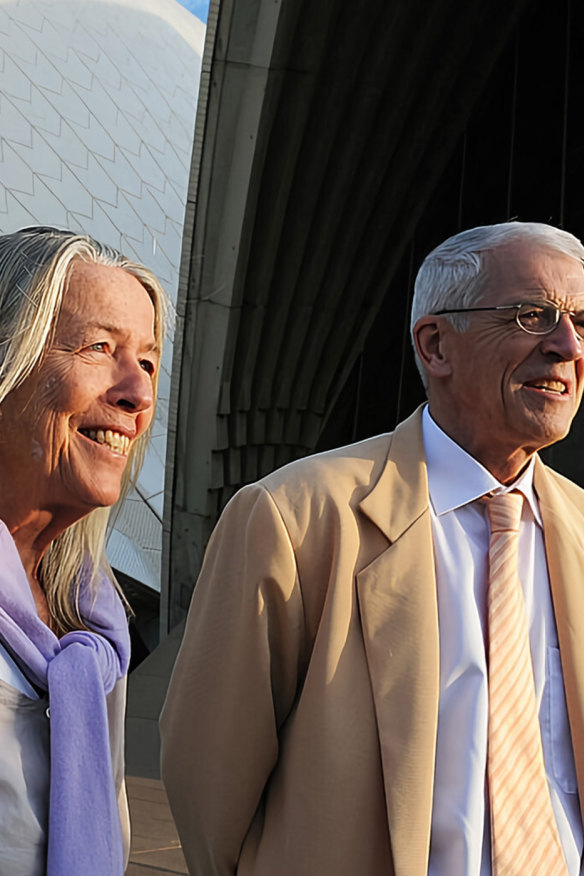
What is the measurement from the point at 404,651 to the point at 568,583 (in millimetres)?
378

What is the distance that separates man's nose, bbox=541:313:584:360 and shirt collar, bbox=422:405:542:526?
0.26 meters

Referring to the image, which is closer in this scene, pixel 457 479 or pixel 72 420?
pixel 72 420

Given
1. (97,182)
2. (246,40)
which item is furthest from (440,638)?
(97,182)

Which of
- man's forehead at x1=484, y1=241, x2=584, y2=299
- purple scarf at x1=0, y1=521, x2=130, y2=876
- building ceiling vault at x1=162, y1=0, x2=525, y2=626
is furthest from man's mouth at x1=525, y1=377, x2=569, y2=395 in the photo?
building ceiling vault at x1=162, y1=0, x2=525, y2=626

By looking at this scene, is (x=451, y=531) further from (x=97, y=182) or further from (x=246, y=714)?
(x=97, y=182)

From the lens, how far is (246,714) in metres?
1.97

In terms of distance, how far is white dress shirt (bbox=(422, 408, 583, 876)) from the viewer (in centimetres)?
184

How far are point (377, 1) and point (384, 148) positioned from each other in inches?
70.3

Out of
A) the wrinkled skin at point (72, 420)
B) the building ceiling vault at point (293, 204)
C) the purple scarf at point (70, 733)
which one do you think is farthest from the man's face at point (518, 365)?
the building ceiling vault at point (293, 204)

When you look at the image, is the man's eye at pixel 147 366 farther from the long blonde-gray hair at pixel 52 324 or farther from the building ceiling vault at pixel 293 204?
the building ceiling vault at pixel 293 204

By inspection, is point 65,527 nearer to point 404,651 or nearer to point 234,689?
point 234,689

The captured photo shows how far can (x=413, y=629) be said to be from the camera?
1.95 metres

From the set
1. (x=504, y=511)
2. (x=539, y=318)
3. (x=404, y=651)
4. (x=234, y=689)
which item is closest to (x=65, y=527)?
(x=234, y=689)

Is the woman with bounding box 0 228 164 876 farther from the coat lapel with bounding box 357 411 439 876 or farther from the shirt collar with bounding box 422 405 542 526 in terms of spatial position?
the shirt collar with bounding box 422 405 542 526
